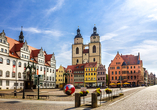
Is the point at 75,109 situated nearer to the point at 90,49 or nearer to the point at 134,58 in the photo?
the point at 134,58

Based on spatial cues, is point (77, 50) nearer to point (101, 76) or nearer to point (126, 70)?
point (101, 76)

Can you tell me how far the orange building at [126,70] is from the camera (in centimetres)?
9350

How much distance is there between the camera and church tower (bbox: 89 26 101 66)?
11856 cm

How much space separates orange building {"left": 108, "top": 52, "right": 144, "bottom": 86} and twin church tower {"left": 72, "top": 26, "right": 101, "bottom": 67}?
71.2ft

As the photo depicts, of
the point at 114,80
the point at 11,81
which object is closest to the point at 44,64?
the point at 11,81

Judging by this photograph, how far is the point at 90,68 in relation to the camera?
316ft

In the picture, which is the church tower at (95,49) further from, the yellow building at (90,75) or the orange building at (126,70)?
the yellow building at (90,75)

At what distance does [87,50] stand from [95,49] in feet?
23.5

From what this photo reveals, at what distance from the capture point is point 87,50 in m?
126

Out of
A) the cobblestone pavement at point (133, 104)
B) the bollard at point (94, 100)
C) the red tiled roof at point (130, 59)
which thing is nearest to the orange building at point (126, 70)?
the red tiled roof at point (130, 59)

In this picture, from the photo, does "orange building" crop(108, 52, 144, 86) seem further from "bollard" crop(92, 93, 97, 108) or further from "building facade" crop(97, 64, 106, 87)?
"bollard" crop(92, 93, 97, 108)

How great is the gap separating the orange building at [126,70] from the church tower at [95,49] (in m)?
21.0

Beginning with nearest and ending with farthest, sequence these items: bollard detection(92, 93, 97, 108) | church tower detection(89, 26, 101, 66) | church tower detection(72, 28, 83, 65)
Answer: bollard detection(92, 93, 97, 108) → church tower detection(89, 26, 101, 66) → church tower detection(72, 28, 83, 65)

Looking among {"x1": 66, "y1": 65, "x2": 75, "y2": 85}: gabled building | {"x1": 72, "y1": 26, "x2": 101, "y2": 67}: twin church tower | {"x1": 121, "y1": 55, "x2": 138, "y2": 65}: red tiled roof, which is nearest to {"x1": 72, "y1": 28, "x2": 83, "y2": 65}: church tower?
{"x1": 72, "y1": 26, "x2": 101, "y2": 67}: twin church tower
